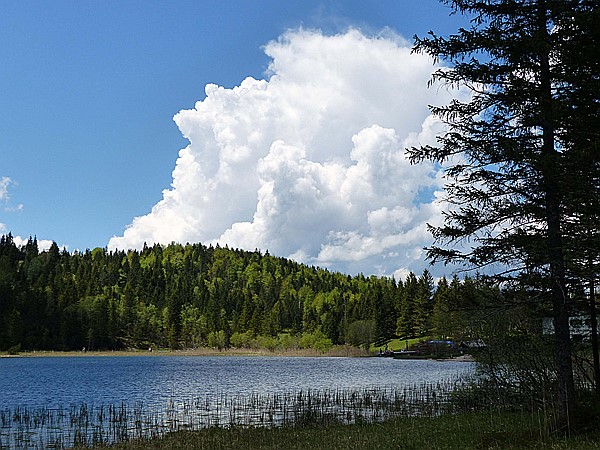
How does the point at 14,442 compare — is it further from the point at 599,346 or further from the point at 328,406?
the point at 599,346

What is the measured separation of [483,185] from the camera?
18500 millimetres

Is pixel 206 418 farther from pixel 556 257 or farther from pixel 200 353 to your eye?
pixel 200 353

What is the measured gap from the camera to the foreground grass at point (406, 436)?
54.3 ft

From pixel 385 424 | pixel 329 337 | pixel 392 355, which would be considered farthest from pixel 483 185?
pixel 329 337

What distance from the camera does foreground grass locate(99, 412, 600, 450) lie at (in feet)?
54.3

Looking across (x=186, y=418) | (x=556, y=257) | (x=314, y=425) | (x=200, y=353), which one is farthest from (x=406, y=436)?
(x=200, y=353)

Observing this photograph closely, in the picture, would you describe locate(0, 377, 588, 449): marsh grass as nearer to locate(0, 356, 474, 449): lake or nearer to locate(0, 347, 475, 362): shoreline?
locate(0, 356, 474, 449): lake

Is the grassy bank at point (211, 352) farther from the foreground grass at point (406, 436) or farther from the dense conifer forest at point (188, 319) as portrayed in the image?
the foreground grass at point (406, 436)

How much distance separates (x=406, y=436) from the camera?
67.3 feet

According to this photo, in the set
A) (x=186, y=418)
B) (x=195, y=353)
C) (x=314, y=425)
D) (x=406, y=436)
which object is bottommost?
(x=195, y=353)

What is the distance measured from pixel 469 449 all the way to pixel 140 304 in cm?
17941

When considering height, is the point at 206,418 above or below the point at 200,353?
above

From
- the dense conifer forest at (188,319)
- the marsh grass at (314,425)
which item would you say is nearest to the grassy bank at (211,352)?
the dense conifer forest at (188,319)

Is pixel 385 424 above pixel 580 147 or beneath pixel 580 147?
beneath
